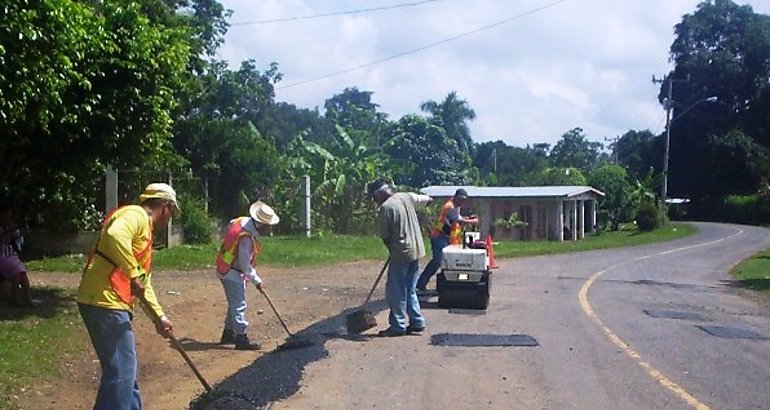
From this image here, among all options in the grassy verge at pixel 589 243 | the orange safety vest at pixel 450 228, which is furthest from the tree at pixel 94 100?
the grassy verge at pixel 589 243

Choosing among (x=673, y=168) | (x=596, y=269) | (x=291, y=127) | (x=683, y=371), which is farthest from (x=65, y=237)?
(x=673, y=168)

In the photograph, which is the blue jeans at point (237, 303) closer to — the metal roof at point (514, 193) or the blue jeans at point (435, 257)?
the blue jeans at point (435, 257)

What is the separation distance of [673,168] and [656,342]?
61.0 meters

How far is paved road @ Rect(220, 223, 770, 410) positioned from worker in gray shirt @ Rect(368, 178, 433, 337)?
0.32 metres

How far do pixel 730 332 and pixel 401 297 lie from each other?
4.60 meters

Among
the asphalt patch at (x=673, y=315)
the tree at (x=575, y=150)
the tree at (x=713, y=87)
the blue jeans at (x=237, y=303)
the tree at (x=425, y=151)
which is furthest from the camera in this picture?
the tree at (x=575, y=150)

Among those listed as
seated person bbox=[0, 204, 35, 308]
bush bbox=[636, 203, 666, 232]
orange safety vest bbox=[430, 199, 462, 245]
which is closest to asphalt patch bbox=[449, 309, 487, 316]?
orange safety vest bbox=[430, 199, 462, 245]

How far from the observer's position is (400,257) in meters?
11.7

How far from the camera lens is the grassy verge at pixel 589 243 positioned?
32.8 meters

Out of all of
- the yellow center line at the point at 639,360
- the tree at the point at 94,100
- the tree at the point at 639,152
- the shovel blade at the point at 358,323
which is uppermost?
the tree at the point at 639,152

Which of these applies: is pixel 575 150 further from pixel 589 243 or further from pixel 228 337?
pixel 228 337

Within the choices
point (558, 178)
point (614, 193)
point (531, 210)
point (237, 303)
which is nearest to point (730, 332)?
point (237, 303)

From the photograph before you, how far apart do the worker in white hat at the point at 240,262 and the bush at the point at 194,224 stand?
48.5 ft

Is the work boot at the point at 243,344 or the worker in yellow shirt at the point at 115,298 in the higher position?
the worker in yellow shirt at the point at 115,298
